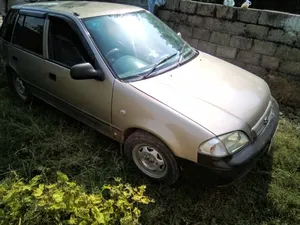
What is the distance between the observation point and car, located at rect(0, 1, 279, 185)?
222 cm

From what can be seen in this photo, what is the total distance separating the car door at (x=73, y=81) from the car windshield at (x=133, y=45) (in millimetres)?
166

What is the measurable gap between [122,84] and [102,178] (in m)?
1.02

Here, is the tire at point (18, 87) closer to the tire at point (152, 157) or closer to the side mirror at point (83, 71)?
the side mirror at point (83, 71)

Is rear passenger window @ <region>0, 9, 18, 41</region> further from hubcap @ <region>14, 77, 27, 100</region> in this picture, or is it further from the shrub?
the shrub

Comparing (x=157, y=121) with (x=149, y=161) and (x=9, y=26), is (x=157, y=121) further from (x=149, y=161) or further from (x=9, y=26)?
(x=9, y=26)

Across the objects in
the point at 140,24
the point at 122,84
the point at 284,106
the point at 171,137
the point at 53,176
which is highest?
the point at 140,24

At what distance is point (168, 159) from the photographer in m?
2.41

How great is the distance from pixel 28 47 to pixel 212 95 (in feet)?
8.46

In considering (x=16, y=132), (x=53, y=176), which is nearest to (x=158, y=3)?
(x=16, y=132)

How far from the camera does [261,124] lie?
247cm

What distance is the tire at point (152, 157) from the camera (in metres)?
2.41

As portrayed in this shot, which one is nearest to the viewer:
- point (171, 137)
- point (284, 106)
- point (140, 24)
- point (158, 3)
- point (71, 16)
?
point (171, 137)

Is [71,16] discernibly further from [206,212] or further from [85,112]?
[206,212]

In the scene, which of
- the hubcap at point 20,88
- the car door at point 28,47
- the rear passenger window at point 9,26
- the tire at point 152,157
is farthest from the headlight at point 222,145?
the rear passenger window at point 9,26
